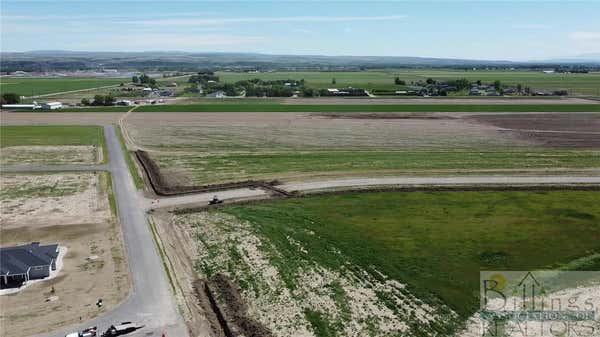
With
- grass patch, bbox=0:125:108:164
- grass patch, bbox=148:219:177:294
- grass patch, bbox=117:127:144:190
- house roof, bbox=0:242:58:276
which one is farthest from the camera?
grass patch, bbox=0:125:108:164

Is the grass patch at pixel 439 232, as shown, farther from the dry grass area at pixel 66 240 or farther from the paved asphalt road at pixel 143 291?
the dry grass area at pixel 66 240

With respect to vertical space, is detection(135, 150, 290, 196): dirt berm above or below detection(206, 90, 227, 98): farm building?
below

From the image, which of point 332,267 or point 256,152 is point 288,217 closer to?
point 332,267

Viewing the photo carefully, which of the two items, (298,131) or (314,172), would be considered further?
(298,131)

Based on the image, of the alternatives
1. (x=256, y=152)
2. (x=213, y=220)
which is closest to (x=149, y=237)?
(x=213, y=220)

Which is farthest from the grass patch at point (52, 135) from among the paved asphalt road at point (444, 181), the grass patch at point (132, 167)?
the paved asphalt road at point (444, 181)

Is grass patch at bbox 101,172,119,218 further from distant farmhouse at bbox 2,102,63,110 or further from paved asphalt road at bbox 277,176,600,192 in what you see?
distant farmhouse at bbox 2,102,63,110

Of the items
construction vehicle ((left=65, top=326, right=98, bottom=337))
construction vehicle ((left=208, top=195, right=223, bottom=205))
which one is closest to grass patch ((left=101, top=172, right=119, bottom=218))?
construction vehicle ((left=208, top=195, right=223, bottom=205))
